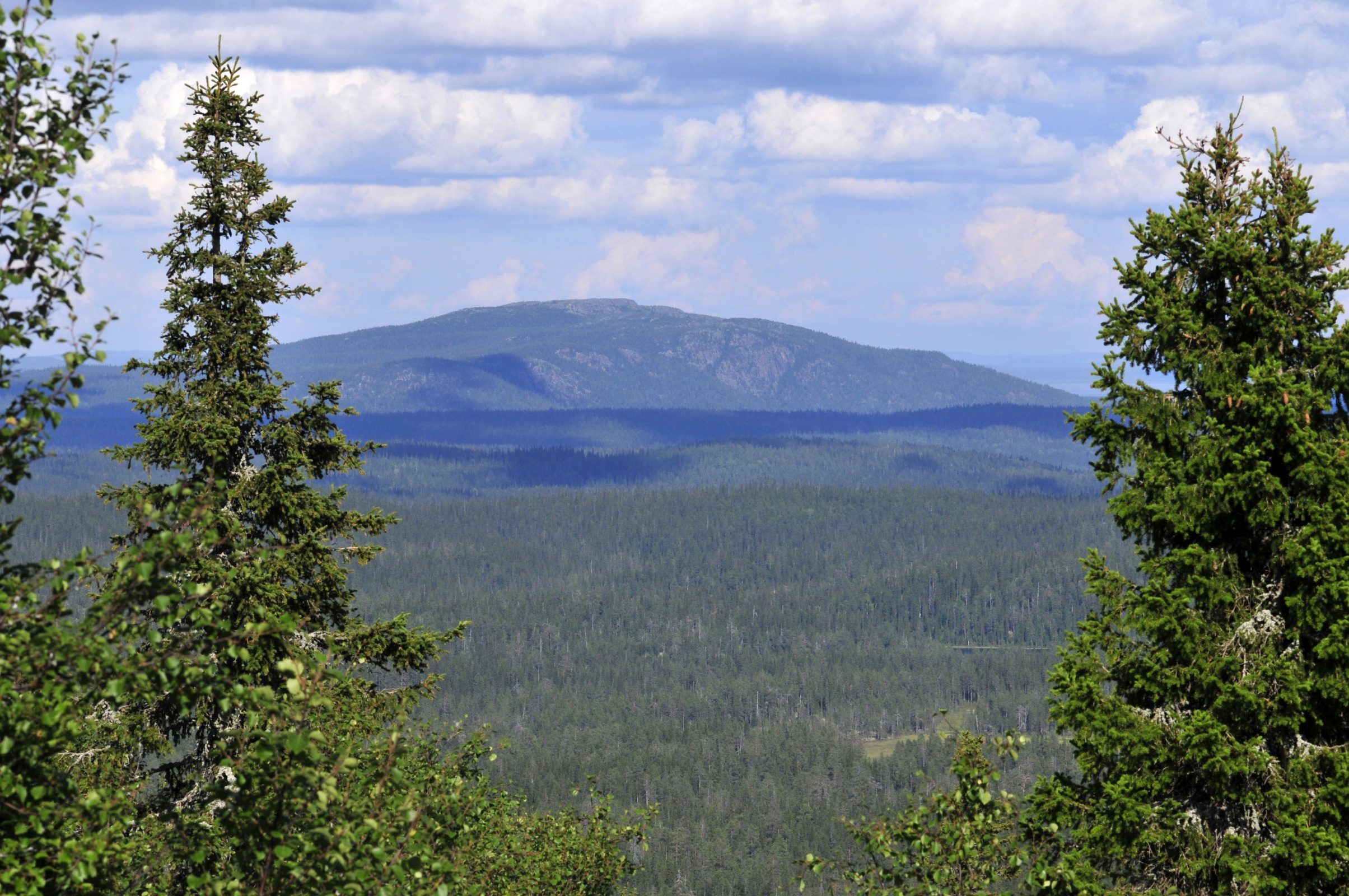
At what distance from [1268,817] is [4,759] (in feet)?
55.9

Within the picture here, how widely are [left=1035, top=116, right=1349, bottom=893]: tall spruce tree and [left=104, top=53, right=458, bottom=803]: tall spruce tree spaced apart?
12.4 m

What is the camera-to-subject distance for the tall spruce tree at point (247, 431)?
22.5 meters

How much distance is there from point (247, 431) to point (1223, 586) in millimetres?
18177

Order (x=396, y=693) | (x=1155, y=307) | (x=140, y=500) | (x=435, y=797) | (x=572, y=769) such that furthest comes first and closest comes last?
(x=572, y=769), (x=396, y=693), (x=1155, y=307), (x=435, y=797), (x=140, y=500)

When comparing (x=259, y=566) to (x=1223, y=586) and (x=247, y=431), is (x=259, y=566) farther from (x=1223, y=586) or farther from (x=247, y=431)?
(x=1223, y=586)

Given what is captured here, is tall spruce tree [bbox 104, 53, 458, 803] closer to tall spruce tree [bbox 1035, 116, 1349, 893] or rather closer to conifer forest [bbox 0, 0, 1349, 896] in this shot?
conifer forest [bbox 0, 0, 1349, 896]

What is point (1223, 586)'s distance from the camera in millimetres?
18297

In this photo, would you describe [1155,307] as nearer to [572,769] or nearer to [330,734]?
[330,734]

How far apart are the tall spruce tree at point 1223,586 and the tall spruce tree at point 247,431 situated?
12.4m

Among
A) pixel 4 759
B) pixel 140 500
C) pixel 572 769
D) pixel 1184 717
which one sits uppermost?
pixel 140 500

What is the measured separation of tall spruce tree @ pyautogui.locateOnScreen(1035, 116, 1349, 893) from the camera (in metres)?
17.6

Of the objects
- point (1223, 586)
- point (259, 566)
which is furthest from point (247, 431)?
point (1223, 586)

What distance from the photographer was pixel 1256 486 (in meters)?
18.2

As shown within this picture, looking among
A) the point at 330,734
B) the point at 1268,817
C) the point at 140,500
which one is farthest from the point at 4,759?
the point at 1268,817
